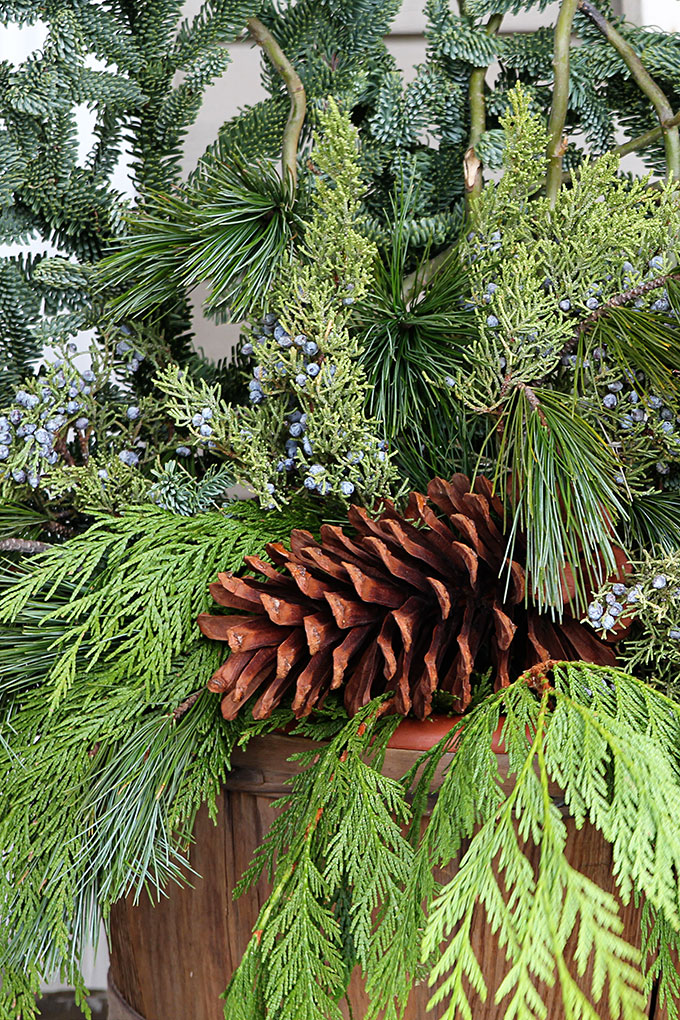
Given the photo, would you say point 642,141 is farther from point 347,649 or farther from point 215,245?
point 347,649

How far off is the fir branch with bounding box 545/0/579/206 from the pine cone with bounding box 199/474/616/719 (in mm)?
272

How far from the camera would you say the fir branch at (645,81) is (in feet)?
2.05

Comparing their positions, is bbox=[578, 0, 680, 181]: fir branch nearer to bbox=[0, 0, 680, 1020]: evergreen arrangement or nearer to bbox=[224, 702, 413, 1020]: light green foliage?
bbox=[0, 0, 680, 1020]: evergreen arrangement

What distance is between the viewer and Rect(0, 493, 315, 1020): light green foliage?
420mm

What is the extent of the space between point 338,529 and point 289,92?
1.21 feet

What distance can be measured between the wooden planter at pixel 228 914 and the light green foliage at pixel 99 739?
16mm

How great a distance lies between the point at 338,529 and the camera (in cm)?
45

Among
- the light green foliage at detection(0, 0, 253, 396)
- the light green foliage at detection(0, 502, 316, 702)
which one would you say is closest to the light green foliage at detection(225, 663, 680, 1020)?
the light green foliage at detection(0, 502, 316, 702)

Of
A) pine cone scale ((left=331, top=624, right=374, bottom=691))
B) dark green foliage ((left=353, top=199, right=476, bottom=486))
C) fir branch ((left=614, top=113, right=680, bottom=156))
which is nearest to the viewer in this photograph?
pine cone scale ((left=331, top=624, right=374, bottom=691))

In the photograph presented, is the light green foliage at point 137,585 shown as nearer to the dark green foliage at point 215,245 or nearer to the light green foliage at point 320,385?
the light green foliage at point 320,385

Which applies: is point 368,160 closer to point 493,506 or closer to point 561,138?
point 561,138

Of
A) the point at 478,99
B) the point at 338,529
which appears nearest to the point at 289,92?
the point at 478,99

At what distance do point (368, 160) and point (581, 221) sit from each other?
0.22m

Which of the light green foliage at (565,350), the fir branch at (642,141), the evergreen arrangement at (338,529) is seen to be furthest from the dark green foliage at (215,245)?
the fir branch at (642,141)
